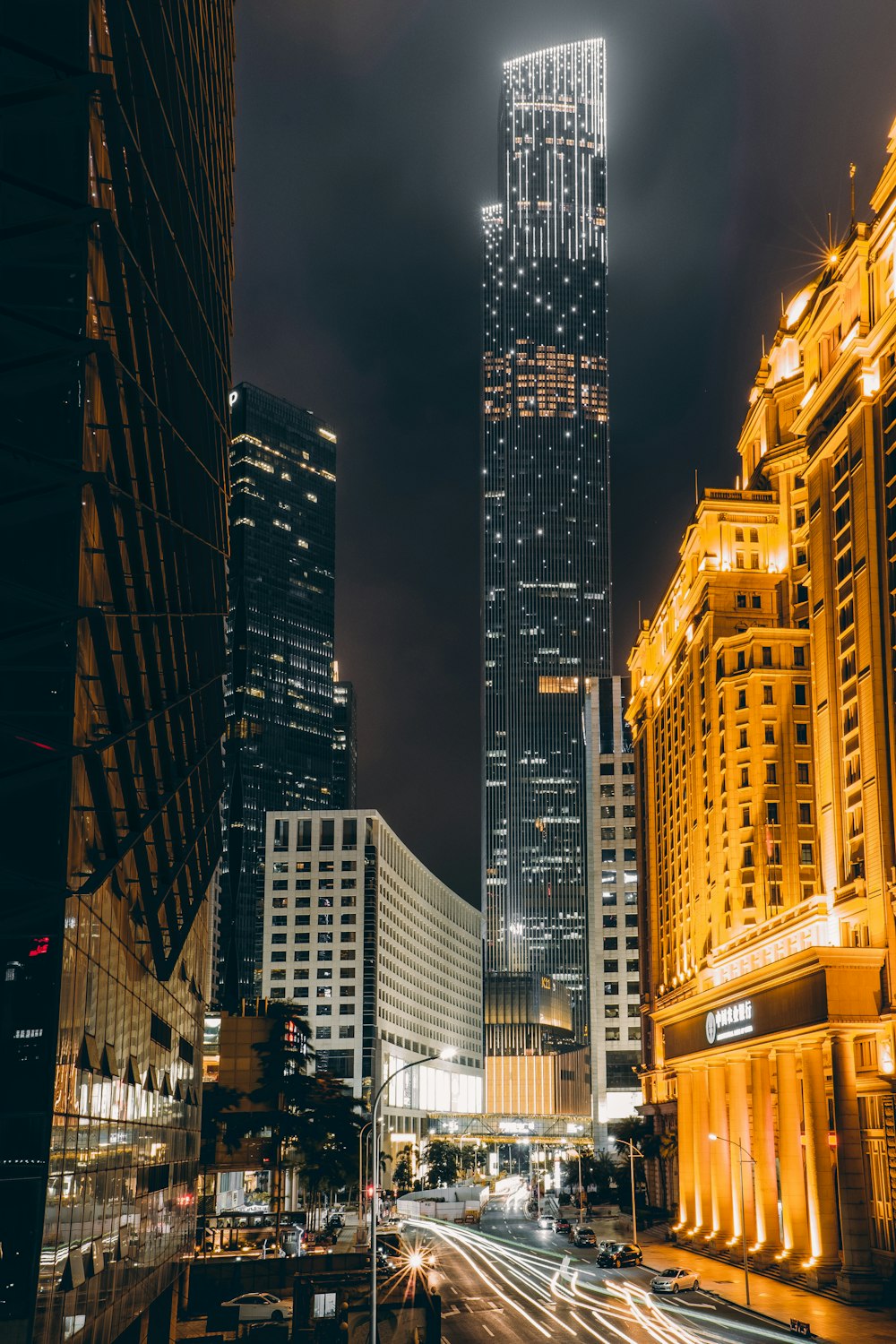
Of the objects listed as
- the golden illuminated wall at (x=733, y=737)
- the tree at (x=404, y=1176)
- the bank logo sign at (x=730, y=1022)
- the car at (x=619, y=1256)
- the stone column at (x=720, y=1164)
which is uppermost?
the golden illuminated wall at (x=733, y=737)

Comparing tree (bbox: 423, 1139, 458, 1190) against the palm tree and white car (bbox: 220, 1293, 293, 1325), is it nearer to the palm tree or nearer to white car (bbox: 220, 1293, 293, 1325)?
the palm tree

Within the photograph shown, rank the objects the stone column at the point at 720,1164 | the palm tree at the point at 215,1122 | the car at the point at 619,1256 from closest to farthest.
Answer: the car at the point at 619,1256
the stone column at the point at 720,1164
the palm tree at the point at 215,1122

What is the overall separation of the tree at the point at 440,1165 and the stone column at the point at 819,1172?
118236 millimetres

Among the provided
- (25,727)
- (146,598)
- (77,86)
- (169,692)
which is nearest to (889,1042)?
(169,692)

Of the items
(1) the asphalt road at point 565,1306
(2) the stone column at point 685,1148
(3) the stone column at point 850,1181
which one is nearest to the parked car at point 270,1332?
(1) the asphalt road at point 565,1306

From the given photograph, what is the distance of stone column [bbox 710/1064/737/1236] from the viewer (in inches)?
3944

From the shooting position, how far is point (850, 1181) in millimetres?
71500

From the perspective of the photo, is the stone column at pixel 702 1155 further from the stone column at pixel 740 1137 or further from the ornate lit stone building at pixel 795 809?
the stone column at pixel 740 1137

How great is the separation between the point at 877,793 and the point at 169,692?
43441 mm

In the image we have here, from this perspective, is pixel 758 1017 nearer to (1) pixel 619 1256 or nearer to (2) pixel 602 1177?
(1) pixel 619 1256

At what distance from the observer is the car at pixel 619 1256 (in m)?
89.3

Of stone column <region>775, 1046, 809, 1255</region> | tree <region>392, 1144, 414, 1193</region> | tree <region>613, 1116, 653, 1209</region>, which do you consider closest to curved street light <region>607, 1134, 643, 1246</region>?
tree <region>613, 1116, 653, 1209</region>

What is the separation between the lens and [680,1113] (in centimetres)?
11612

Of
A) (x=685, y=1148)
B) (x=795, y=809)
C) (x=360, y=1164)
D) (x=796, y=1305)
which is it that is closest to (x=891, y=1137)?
(x=796, y=1305)
